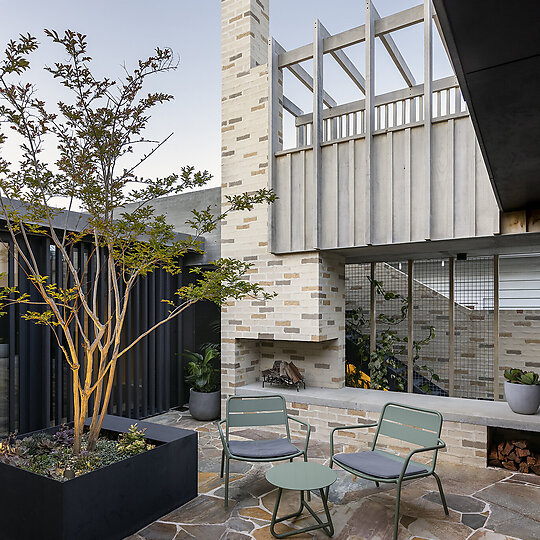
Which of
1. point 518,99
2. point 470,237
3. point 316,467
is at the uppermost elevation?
point 518,99

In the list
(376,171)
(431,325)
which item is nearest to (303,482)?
(376,171)

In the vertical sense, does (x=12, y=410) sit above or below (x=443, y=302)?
below

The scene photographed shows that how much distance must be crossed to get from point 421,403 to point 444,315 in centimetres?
176

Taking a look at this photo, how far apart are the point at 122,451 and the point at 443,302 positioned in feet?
15.3

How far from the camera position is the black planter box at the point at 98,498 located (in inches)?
109

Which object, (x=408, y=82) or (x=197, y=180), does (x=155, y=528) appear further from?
(x=408, y=82)

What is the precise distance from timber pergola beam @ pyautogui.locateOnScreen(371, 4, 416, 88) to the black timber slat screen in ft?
13.5

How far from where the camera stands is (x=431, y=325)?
6.46 metres

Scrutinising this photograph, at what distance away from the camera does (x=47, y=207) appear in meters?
3.41

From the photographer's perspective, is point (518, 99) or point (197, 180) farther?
point (197, 180)

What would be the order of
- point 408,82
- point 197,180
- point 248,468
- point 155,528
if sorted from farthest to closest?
1. point 408,82
2. point 248,468
3. point 197,180
4. point 155,528

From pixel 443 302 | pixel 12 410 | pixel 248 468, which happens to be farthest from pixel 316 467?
pixel 443 302

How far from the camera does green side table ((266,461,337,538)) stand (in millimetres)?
3096

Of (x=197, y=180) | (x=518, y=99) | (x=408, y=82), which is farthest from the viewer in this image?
(x=408, y=82)
